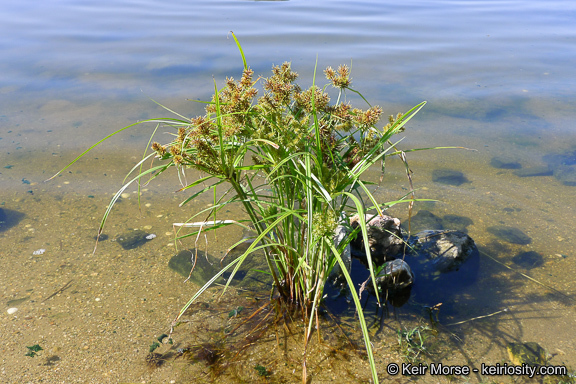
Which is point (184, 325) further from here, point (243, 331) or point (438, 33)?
point (438, 33)

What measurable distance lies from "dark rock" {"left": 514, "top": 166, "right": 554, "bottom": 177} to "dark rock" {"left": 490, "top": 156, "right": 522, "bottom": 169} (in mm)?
82

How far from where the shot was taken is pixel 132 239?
332 centimetres

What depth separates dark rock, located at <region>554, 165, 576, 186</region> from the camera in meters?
4.10

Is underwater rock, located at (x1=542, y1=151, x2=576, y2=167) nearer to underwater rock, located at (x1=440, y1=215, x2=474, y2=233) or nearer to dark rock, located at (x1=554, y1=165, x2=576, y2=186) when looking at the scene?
dark rock, located at (x1=554, y1=165, x2=576, y2=186)

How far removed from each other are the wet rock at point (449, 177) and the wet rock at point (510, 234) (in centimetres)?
71

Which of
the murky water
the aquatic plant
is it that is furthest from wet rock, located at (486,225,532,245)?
the aquatic plant

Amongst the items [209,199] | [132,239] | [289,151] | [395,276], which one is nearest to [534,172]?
[395,276]

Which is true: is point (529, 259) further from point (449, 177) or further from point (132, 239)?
point (132, 239)

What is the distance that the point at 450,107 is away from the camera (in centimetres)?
553

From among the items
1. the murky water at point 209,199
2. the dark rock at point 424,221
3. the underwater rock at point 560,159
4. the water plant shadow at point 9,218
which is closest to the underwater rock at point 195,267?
the murky water at point 209,199

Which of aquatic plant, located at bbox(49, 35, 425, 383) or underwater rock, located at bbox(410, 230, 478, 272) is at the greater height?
aquatic plant, located at bbox(49, 35, 425, 383)

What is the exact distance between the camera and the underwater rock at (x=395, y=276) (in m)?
2.69

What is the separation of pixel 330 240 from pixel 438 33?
7264mm

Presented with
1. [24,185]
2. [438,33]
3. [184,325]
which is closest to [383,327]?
[184,325]
